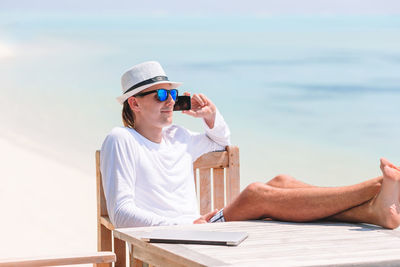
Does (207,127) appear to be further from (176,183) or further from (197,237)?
(197,237)

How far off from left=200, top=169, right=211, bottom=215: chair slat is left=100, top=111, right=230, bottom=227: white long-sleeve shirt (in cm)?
28

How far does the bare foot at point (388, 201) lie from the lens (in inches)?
143

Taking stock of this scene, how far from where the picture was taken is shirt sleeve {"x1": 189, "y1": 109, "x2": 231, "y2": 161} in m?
5.00

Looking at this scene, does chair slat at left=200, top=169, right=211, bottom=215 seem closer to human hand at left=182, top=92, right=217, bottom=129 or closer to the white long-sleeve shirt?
the white long-sleeve shirt

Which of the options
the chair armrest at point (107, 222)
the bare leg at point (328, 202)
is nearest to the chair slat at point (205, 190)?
the chair armrest at point (107, 222)

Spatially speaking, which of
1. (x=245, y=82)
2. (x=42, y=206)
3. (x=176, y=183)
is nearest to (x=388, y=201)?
(x=176, y=183)

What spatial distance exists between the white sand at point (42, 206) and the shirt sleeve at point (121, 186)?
3222 millimetres

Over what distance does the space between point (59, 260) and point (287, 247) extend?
0.98m

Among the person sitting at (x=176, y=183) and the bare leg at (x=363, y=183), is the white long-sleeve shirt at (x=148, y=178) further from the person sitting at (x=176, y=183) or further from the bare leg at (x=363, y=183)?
the bare leg at (x=363, y=183)

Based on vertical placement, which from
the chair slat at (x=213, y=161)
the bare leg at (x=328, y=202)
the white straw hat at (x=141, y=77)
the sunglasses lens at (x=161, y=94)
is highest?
the white straw hat at (x=141, y=77)

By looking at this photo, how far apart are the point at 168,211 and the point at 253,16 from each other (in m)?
20.5

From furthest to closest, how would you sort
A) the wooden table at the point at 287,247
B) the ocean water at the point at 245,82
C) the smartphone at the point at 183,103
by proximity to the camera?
the ocean water at the point at 245,82
the smartphone at the point at 183,103
the wooden table at the point at 287,247

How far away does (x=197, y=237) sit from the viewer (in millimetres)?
3273

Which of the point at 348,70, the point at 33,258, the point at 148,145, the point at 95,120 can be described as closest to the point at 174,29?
the point at 348,70
